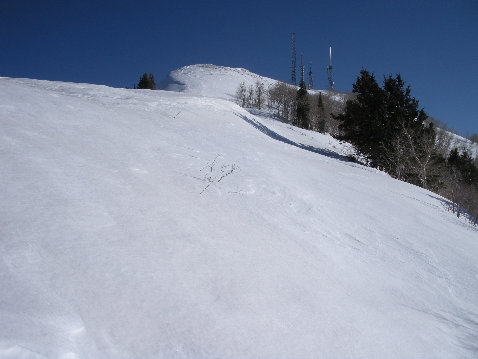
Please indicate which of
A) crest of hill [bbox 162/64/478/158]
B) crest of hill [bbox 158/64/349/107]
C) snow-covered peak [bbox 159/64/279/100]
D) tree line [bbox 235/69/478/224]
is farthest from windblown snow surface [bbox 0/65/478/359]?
crest of hill [bbox 158/64/349/107]

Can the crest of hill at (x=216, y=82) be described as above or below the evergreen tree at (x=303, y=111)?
above

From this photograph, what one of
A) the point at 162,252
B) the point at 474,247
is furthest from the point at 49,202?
the point at 474,247

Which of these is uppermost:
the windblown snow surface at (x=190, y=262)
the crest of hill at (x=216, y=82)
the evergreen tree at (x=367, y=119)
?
the crest of hill at (x=216, y=82)

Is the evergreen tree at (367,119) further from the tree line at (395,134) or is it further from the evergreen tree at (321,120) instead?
the evergreen tree at (321,120)

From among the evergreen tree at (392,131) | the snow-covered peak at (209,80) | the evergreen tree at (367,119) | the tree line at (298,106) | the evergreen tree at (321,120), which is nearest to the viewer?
the evergreen tree at (392,131)

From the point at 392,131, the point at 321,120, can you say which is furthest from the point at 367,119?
the point at 321,120

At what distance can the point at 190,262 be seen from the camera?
157 cm

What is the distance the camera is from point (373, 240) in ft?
9.21

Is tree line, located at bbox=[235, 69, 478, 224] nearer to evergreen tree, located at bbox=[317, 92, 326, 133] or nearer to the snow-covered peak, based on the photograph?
evergreen tree, located at bbox=[317, 92, 326, 133]

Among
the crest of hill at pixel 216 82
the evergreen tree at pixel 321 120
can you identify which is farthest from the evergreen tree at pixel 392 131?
the crest of hill at pixel 216 82

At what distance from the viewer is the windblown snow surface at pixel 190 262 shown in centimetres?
112

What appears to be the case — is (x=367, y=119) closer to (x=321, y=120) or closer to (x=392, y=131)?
(x=392, y=131)

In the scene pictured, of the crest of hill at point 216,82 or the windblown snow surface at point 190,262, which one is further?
the crest of hill at point 216,82

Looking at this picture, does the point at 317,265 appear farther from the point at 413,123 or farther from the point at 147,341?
the point at 413,123
